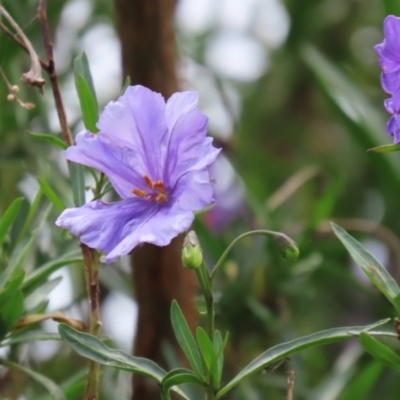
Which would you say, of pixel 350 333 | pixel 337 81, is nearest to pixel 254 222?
pixel 337 81

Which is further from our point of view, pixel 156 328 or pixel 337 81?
pixel 337 81

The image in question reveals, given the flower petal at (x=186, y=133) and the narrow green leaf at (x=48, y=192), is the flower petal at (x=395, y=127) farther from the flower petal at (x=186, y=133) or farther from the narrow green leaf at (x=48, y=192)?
the narrow green leaf at (x=48, y=192)

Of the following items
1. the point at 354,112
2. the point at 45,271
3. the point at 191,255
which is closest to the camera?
the point at 191,255

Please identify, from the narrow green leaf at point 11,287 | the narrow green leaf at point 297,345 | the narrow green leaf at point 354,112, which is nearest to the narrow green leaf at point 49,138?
the narrow green leaf at point 11,287

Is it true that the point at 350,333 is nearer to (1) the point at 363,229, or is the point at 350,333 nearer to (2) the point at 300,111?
(1) the point at 363,229

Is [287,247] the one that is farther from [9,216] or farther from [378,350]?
[9,216]

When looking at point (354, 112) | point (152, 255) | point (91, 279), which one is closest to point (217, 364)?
point (91, 279)
